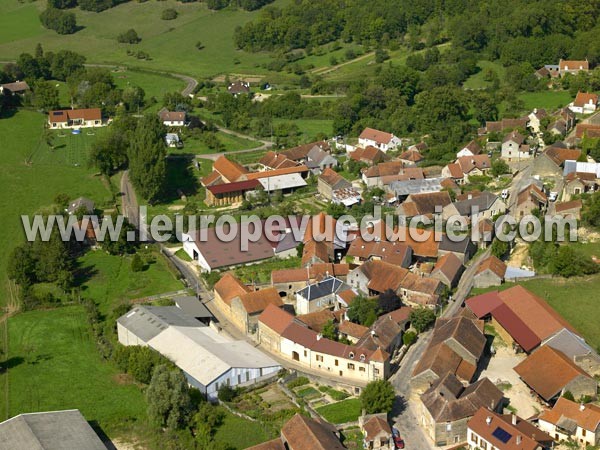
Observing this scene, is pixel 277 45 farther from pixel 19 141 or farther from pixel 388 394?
pixel 388 394

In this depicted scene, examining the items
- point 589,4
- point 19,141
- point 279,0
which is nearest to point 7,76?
point 19,141

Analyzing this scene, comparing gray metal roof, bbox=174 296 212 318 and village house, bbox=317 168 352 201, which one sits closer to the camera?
gray metal roof, bbox=174 296 212 318

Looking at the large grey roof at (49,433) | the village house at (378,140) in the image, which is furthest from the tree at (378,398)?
the village house at (378,140)

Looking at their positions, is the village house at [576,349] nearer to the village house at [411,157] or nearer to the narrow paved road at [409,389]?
the narrow paved road at [409,389]

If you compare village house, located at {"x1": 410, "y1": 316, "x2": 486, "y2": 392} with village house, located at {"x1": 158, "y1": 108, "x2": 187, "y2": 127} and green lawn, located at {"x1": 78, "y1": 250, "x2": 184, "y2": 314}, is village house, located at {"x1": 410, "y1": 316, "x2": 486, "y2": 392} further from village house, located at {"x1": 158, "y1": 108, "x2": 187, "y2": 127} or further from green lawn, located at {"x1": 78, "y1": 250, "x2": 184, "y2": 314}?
village house, located at {"x1": 158, "y1": 108, "x2": 187, "y2": 127}

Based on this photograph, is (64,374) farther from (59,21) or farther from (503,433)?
(59,21)

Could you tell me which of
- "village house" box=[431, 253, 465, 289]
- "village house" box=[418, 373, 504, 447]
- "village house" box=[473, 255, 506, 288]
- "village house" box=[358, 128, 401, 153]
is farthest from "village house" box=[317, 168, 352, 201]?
"village house" box=[418, 373, 504, 447]
